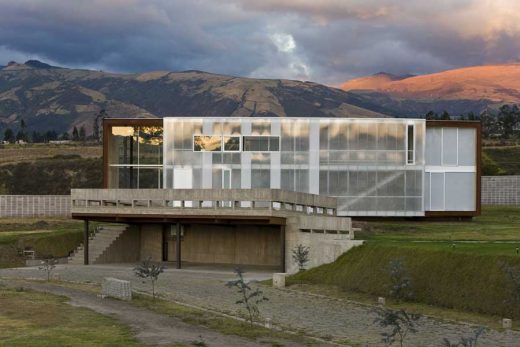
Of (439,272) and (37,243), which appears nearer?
(439,272)

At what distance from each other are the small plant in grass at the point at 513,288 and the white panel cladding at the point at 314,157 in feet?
128

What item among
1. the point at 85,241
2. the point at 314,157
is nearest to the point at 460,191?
the point at 314,157

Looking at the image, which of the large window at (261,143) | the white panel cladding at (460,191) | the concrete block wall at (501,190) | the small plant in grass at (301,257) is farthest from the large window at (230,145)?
the concrete block wall at (501,190)

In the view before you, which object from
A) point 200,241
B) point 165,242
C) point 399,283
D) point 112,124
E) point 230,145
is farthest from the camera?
point 112,124

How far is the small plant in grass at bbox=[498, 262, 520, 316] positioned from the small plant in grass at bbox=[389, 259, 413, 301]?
17.7 ft

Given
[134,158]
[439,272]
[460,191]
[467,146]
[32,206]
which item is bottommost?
A: [439,272]

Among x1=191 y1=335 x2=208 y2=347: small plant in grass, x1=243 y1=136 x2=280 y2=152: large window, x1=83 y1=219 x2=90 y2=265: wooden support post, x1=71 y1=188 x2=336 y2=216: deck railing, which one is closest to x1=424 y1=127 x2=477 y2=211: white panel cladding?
x1=243 y1=136 x2=280 y2=152: large window

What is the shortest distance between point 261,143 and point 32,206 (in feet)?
95.1

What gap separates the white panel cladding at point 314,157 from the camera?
7238 centimetres

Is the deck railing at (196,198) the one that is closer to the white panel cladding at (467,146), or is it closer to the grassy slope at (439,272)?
the grassy slope at (439,272)

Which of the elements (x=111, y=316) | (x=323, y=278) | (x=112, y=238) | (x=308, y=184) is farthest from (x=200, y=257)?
(x=111, y=316)

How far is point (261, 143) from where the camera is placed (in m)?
72.1

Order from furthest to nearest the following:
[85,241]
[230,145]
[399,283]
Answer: [230,145], [85,241], [399,283]

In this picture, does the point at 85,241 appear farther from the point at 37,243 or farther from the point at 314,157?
the point at 314,157
